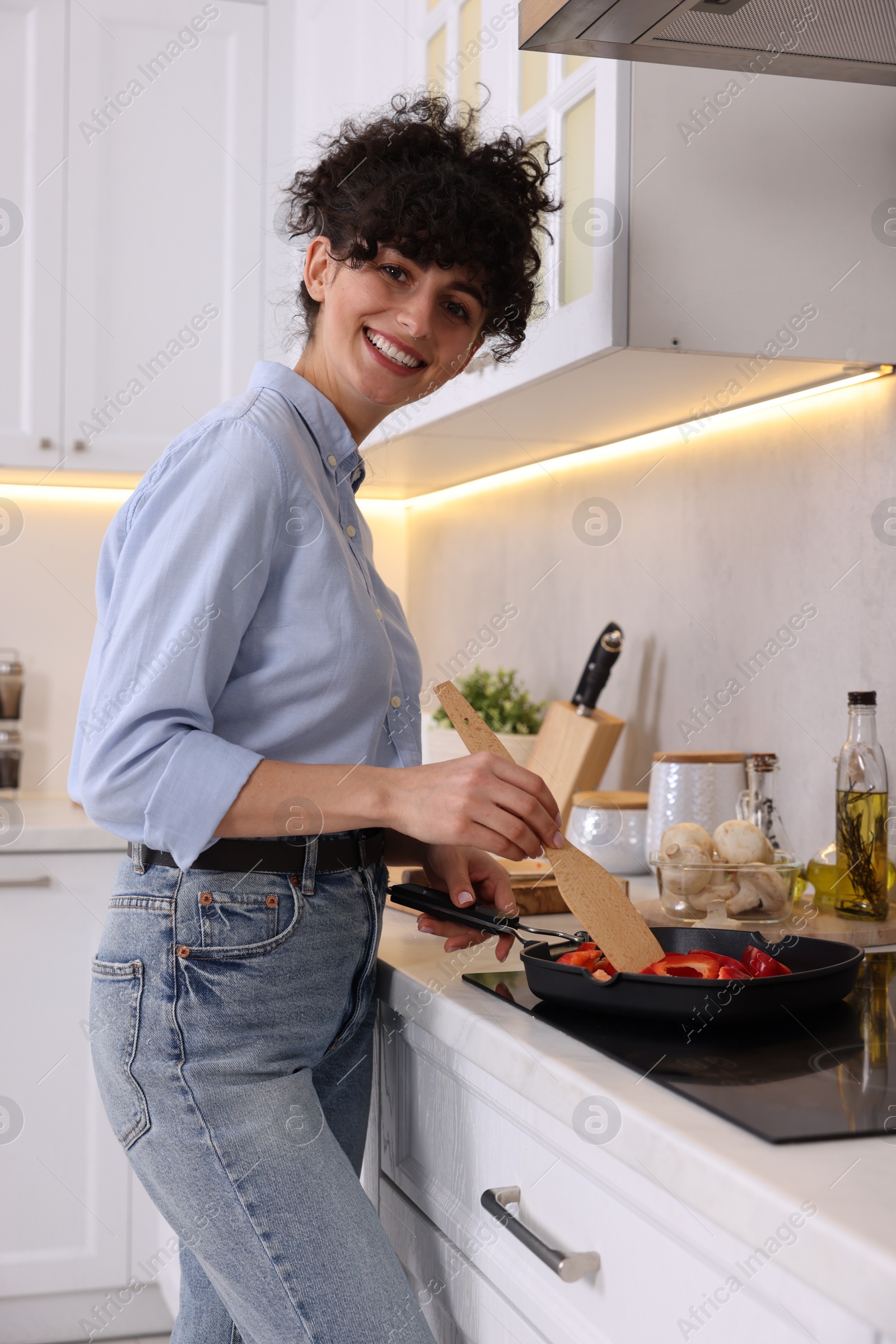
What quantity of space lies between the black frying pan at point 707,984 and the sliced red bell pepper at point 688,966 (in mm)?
15

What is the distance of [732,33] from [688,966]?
0.73 metres

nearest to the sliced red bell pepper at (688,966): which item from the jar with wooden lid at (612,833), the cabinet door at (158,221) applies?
the jar with wooden lid at (612,833)

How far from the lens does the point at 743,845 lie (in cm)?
111

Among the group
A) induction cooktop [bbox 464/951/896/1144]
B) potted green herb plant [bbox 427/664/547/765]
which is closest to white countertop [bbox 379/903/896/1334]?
induction cooktop [bbox 464/951/896/1144]

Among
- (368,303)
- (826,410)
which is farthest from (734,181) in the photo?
(368,303)

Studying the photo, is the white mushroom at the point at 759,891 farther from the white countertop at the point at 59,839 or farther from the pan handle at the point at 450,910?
the white countertop at the point at 59,839

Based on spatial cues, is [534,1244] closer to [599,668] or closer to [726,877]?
[726,877]

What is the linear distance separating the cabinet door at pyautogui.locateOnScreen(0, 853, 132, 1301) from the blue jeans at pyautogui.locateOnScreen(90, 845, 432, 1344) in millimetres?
1071

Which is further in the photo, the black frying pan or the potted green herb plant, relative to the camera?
the potted green herb plant

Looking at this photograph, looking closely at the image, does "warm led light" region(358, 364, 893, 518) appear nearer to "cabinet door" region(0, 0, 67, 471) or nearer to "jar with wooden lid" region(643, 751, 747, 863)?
"jar with wooden lid" region(643, 751, 747, 863)

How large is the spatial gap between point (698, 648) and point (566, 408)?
1.16 ft

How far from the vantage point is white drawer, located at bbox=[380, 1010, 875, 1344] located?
0.56m

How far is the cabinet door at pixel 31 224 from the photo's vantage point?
2.14m

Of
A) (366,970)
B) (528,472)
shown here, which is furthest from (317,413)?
(528,472)
